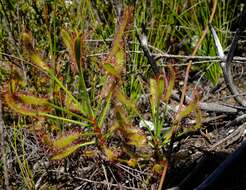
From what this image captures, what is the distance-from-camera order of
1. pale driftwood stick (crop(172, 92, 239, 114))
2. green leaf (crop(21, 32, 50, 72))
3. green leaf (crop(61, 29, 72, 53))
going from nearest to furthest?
green leaf (crop(61, 29, 72, 53))
green leaf (crop(21, 32, 50, 72))
pale driftwood stick (crop(172, 92, 239, 114))

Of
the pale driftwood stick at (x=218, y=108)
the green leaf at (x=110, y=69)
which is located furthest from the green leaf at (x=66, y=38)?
the pale driftwood stick at (x=218, y=108)

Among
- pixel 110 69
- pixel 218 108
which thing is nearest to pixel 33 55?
pixel 110 69

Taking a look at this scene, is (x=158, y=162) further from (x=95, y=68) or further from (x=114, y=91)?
(x=95, y=68)

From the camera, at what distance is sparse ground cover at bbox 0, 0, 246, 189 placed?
1586 mm

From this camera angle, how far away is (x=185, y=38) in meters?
2.60

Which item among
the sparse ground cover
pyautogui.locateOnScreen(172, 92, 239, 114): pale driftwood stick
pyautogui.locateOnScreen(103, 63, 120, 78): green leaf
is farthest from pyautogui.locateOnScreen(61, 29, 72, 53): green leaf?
pyautogui.locateOnScreen(172, 92, 239, 114): pale driftwood stick

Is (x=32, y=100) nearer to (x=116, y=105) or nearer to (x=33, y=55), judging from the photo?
(x=33, y=55)

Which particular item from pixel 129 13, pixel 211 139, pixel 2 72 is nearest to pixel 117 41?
pixel 129 13

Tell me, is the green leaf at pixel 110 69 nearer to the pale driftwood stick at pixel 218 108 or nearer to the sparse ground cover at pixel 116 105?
the sparse ground cover at pixel 116 105

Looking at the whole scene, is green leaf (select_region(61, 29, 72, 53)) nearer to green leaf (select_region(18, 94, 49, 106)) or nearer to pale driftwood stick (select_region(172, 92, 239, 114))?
green leaf (select_region(18, 94, 49, 106))

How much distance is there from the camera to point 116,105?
1539mm

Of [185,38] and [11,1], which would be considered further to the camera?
[185,38]

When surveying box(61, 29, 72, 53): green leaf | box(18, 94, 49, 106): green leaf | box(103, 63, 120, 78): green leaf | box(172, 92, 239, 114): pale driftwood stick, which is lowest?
box(172, 92, 239, 114): pale driftwood stick

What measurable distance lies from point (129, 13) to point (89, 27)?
0.94 m
